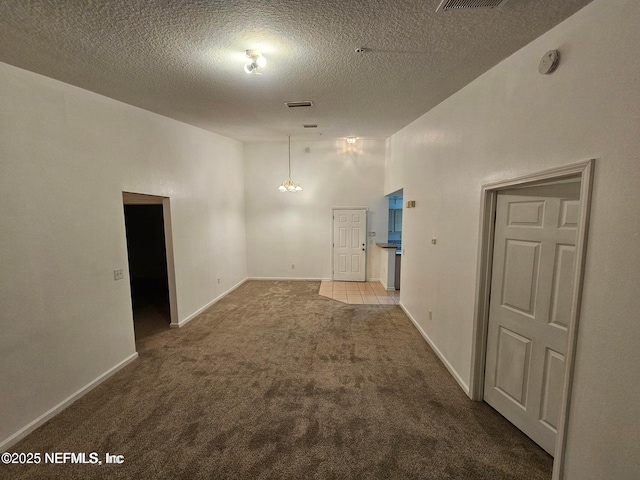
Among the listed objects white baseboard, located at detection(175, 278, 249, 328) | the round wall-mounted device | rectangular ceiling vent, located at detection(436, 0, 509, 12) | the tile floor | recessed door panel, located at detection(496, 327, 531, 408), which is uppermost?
rectangular ceiling vent, located at detection(436, 0, 509, 12)

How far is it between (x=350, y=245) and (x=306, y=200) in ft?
5.34

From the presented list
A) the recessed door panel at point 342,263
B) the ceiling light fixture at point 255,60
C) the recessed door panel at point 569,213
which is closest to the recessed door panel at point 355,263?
the recessed door panel at point 342,263

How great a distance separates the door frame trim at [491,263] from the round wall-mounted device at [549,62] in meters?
0.63

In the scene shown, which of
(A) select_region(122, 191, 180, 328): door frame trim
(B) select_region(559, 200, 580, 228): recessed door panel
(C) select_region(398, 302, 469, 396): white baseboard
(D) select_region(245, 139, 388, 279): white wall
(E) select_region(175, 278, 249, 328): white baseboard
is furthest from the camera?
(D) select_region(245, 139, 388, 279): white wall

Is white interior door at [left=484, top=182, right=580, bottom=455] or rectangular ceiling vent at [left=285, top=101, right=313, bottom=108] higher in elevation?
rectangular ceiling vent at [left=285, top=101, right=313, bottom=108]

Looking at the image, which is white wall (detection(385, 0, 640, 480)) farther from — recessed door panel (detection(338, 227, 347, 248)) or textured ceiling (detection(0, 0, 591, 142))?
recessed door panel (detection(338, 227, 347, 248))

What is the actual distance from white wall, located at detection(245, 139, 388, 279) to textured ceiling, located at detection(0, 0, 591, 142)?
3341 millimetres

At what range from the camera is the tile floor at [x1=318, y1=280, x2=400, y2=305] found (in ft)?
17.6

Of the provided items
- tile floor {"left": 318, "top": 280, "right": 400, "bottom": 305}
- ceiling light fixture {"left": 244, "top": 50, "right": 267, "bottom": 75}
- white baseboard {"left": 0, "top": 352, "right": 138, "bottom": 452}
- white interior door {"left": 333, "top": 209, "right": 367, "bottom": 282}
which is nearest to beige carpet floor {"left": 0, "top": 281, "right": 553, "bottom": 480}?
white baseboard {"left": 0, "top": 352, "right": 138, "bottom": 452}

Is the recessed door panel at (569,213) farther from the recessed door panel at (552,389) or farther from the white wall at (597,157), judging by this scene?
the recessed door panel at (552,389)

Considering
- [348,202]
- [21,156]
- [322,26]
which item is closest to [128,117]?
[21,156]

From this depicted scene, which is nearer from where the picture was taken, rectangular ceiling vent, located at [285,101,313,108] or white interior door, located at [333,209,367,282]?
rectangular ceiling vent, located at [285,101,313,108]

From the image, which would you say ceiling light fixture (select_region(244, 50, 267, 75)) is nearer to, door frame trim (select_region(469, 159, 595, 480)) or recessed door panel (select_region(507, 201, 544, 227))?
door frame trim (select_region(469, 159, 595, 480))

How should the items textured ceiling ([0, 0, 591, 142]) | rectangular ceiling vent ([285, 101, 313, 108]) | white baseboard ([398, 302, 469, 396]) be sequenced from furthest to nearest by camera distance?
rectangular ceiling vent ([285, 101, 313, 108]) < white baseboard ([398, 302, 469, 396]) < textured ceiling ([0, 0, 591, 142])
